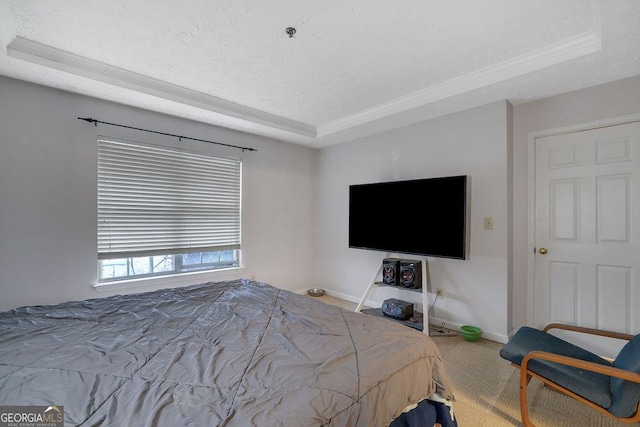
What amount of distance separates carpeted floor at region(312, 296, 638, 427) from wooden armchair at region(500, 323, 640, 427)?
0.66ft

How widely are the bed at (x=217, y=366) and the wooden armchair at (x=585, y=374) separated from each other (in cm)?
72

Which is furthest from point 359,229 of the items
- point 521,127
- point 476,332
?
point 521,127

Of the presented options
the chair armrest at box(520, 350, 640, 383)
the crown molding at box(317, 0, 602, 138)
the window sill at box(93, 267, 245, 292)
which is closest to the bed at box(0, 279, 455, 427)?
the chair armrest at box(520, 350, 640, 383)

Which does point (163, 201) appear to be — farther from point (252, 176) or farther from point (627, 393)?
point (627, 393)

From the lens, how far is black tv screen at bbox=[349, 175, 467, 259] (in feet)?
9.50

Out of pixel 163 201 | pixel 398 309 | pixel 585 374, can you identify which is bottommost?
pixel 398 309

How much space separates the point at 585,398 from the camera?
60.5 inches

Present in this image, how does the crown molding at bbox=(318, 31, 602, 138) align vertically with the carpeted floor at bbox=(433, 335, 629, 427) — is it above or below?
above

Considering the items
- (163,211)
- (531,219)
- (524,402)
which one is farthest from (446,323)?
(163,211)

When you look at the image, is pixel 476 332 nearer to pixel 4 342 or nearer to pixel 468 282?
pixel 468 282

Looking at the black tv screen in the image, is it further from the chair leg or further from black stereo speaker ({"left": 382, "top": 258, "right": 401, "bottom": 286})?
the chair leg

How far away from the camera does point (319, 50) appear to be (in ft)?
7.44

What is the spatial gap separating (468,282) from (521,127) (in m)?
1.77

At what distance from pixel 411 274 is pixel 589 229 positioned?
170 centimetres
